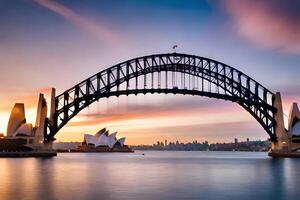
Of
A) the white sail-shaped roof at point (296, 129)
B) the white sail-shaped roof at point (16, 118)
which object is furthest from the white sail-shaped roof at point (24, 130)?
the white sail-shaped roof at point (296, 129)

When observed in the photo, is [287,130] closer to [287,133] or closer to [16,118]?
[287,133]

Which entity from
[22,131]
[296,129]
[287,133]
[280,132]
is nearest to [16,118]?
[22,131]

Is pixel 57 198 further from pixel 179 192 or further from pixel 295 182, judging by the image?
pixel 295 182

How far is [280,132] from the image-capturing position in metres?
103

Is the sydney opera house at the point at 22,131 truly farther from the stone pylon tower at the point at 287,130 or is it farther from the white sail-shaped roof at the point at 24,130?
the stone pylon tower at the point at 287,130

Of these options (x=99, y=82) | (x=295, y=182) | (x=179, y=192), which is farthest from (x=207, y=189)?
(x=99, y=82)

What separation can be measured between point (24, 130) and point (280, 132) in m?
58.3

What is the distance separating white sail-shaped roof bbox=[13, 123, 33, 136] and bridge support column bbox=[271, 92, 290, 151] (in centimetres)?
5621

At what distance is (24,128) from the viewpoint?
4149 inches

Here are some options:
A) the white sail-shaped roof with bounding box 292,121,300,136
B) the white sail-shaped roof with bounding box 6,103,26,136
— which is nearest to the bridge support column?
the white sail-shaped roof with bounding box 292,121,300,136

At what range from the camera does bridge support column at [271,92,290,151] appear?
102312 mm

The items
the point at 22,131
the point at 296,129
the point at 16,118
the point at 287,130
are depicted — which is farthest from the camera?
the point at 16,118

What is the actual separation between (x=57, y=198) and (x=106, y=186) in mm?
8503

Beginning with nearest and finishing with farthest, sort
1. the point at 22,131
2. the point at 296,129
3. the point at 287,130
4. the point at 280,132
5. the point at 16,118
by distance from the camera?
the point at 296,129 → the point at 280,132 → the point at 287,130 → the point at 22,131 → the point at 16,118
